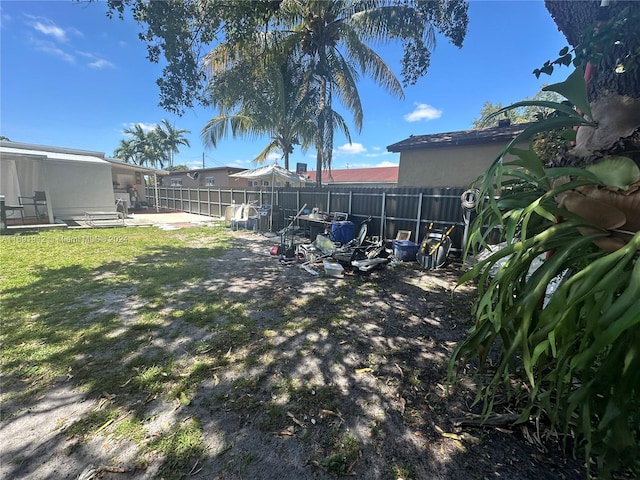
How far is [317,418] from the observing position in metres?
1.88

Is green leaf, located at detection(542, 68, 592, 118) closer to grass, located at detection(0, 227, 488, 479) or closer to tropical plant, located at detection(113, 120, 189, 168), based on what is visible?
grass, located at detection(0, 227, 488, 479)

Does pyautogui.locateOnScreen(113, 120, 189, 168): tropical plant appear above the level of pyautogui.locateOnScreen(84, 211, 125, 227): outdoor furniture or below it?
above

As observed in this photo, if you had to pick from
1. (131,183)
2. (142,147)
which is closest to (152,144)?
(142,147)

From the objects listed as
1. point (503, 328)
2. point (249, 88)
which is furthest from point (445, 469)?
point (249, 88)

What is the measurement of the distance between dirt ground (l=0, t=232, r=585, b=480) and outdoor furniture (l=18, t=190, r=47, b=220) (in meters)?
11.2

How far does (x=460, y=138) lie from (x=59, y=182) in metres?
16.5

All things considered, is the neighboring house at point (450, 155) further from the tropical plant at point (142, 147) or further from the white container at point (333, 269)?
the tropical plant at point (142, 147)

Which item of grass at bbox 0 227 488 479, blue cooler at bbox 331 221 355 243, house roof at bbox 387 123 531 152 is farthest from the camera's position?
house roof at bbox 387 123 531 152

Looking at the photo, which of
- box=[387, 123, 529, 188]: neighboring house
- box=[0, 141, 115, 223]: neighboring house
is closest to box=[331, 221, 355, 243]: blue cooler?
box=[387, 123, 529, 188]: neighboring house

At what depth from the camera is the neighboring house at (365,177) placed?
2137cm

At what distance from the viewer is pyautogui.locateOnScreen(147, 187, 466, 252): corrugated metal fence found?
21.7 ft

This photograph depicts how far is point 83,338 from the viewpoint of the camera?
2.79 m

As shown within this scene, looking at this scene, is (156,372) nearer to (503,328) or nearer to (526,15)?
(503,328)

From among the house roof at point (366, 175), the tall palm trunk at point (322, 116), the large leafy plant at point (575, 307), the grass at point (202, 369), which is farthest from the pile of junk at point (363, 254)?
the house roof at point (366, 175)
